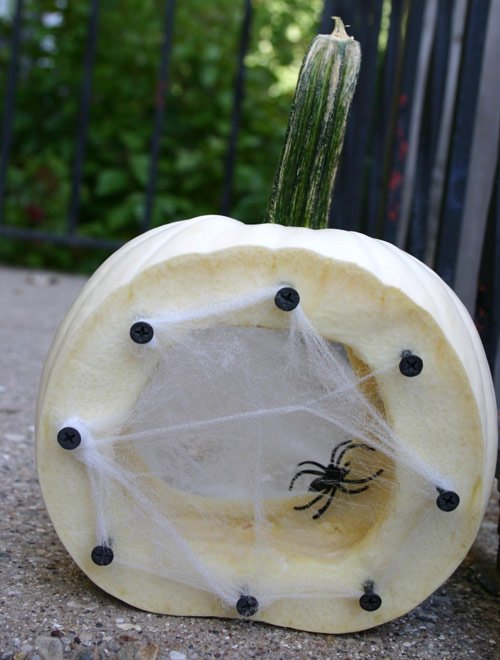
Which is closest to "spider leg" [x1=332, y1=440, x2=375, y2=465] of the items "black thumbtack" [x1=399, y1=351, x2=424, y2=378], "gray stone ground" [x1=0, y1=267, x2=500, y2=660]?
"black thumbtack" [x1=399, y1=351, x2=424, y2=378]

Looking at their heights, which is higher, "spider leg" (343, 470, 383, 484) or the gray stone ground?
"spider leg" (343, 470, 383, 484)

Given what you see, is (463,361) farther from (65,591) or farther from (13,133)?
(13,133)

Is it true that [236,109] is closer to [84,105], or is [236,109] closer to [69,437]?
[84,105]

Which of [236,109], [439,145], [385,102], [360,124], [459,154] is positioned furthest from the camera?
[236,109]

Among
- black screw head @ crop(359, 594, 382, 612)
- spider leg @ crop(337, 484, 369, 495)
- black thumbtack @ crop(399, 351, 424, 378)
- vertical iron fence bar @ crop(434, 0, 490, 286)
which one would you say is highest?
vertical iron fence bar @ crop(434, 0, 490, 286)

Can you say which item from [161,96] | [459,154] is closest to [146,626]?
[459,154]

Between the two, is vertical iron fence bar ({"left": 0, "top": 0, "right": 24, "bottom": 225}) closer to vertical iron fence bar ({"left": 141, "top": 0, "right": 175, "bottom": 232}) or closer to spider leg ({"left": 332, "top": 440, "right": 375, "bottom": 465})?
vertical iron fence bar ({"left": 141, "top": 0, "right": 175, "bottom": 232})
